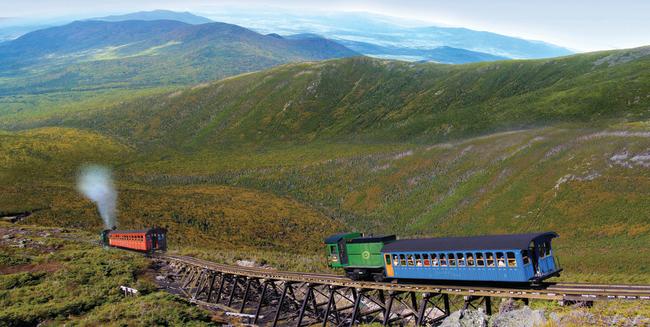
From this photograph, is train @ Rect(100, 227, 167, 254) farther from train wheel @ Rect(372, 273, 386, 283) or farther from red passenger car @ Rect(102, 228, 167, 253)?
train wheel @ Rect(372, 273, 386, 283)

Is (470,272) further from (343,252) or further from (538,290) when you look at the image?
(343,252)

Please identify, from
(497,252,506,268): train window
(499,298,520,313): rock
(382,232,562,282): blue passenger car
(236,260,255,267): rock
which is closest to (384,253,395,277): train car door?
(382,232,562,282): blue passenger car

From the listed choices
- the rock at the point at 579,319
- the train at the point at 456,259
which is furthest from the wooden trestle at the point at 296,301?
the rock at the point at 579,319

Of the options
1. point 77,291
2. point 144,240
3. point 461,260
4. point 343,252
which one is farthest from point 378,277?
point 144,240

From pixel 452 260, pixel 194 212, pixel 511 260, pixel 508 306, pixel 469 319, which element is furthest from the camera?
pixel 194 212

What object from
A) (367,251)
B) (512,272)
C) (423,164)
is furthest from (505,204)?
(512,272)

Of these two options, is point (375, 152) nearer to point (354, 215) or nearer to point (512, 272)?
point (354, 215)

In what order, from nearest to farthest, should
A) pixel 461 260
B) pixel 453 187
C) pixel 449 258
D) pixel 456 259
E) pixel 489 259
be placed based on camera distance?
pixel 489 259, pixel 461 260, pixel 456 259, pixel 449 258, pixel 453 187
